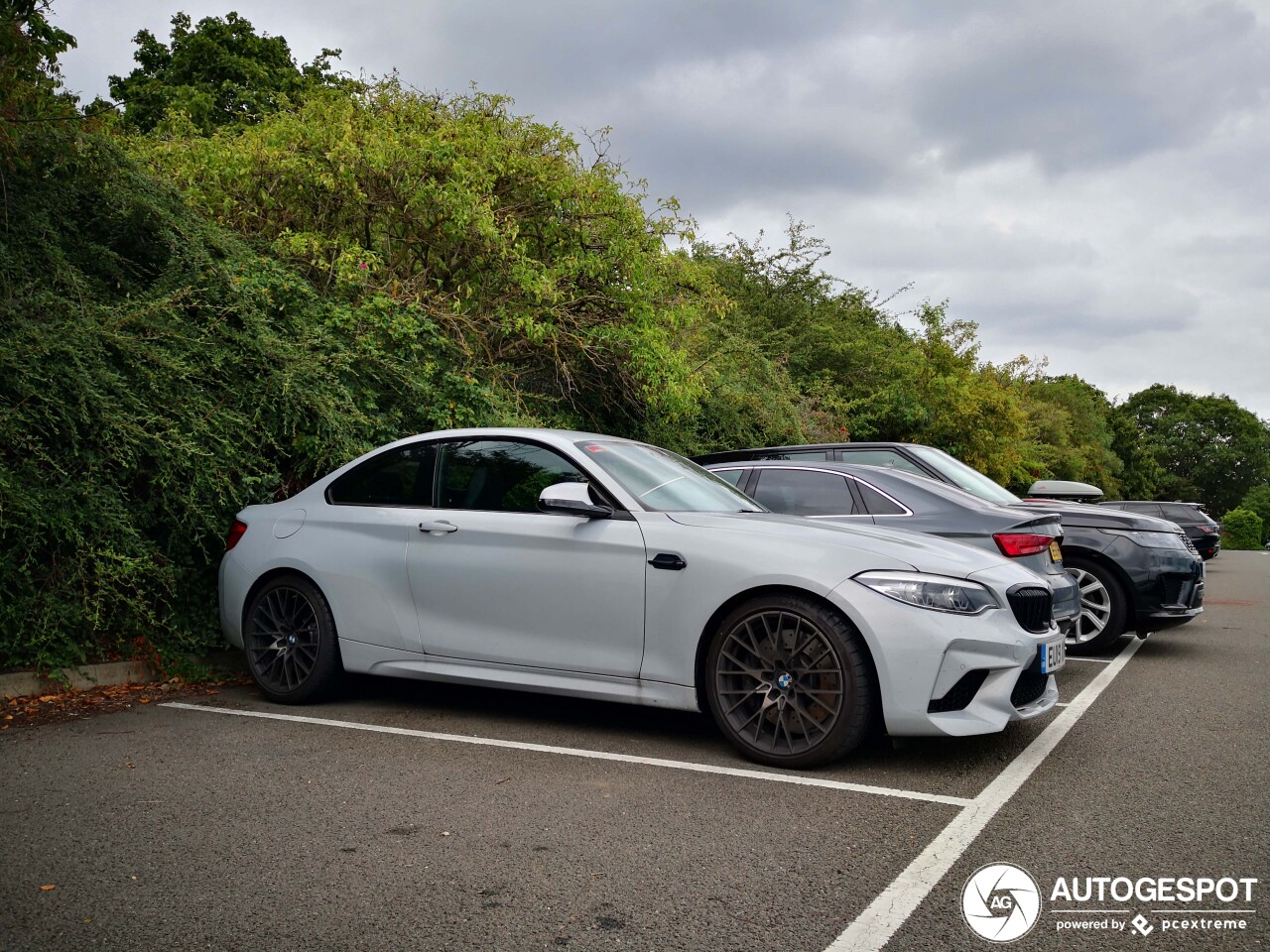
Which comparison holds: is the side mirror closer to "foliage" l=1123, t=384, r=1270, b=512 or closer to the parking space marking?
the parking space marking

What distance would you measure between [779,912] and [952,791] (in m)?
1.57

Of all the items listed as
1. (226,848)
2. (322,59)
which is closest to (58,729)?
(226,848)

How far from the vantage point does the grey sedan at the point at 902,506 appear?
7.25 metres

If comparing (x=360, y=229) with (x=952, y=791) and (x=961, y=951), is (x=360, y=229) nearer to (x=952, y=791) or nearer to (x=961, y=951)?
(x=952, y=791)

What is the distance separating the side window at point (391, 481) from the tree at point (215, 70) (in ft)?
77.1

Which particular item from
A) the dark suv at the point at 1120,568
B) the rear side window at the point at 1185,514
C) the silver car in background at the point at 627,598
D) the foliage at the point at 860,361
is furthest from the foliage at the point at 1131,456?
the silver car in background at the point at 627,598

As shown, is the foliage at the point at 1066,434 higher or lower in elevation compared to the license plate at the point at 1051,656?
higher

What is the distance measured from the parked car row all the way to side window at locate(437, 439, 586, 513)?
12mm

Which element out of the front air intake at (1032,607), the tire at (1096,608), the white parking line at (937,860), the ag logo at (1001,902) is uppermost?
the front air intake at (1032,607)

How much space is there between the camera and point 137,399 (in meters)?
6.59

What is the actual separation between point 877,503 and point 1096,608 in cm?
243

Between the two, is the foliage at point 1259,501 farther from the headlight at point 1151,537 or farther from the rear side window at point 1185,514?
the headlight at point 1151,537

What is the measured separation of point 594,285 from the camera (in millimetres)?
12336

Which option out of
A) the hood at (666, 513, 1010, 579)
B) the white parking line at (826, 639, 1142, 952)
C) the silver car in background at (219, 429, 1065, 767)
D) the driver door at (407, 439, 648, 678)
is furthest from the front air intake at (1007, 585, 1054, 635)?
the driver door at (407, 439, 648, 678)
